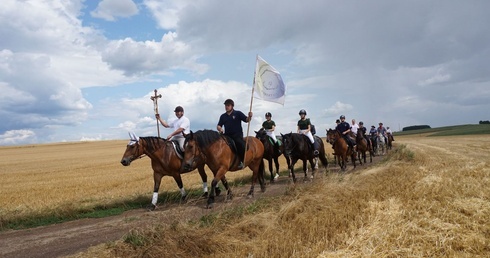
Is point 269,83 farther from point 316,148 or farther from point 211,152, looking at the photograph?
point 316,148

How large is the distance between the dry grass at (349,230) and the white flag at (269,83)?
4.09 m

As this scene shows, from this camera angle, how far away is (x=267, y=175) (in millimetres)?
17328

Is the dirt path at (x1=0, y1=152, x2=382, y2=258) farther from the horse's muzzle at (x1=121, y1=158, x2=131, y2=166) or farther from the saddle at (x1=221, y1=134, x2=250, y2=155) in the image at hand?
the saddle at (x1=221, y1=134, x2=250, y2=155)

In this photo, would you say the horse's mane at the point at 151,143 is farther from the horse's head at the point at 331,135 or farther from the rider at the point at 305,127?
the horse's head at the point at 331,135

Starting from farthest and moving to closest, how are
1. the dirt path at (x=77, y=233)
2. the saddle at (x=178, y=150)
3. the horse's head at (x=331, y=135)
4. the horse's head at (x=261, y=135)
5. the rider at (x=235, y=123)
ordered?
1. the horse's head at (x=331, y=135)
2. the horse's head at (x=261, y=135)
3. the saddle at (x=178, y=150)
4. the rider at (x=235, y=123)
5. the dirt path at (x=77, y=233)

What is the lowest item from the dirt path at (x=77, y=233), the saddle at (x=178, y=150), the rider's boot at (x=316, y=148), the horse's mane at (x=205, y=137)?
the dirt path at (x=77, y=233)

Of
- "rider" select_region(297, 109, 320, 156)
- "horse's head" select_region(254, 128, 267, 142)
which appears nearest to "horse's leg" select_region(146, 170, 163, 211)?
"horse's head" select_region(254, 128, 267, 142)

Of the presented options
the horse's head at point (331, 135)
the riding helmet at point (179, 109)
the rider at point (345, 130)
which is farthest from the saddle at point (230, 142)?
the rider at point (345, 130)

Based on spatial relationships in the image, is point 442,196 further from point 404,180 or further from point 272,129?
point 272,129

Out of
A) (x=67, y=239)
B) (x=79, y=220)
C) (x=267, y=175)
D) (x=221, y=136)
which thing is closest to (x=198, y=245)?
(x=67, y=239)

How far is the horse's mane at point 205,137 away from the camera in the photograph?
9.75 meters

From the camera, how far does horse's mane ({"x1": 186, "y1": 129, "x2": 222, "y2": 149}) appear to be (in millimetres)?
9748

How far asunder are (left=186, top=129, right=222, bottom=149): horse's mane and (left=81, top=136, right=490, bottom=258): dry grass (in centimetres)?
288

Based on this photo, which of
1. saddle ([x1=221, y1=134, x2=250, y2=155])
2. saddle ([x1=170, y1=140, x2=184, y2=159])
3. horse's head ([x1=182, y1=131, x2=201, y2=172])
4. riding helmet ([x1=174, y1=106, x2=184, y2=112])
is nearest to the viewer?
horse's head ([x1=182, y1=131, x2=201, y2=172])
